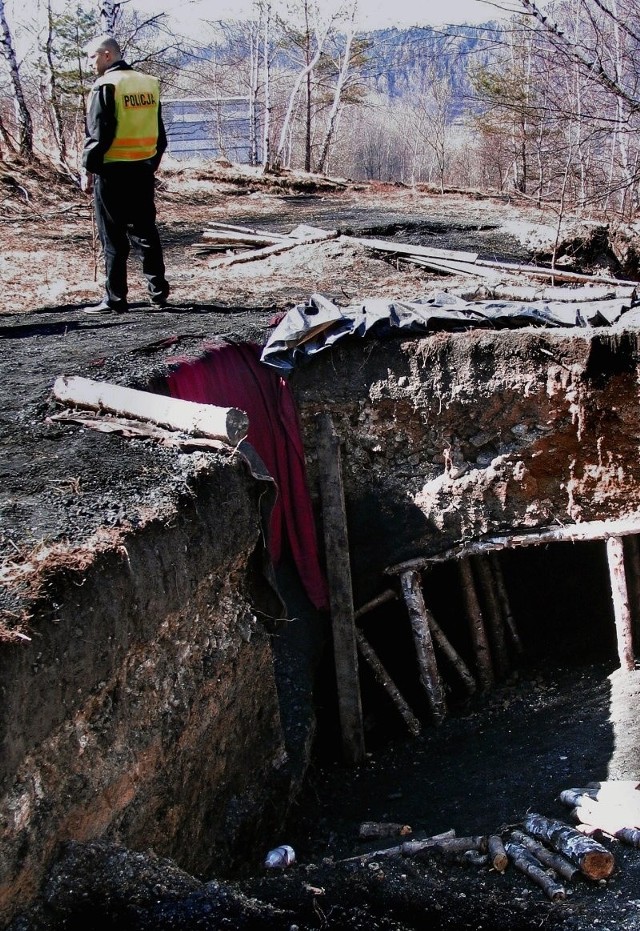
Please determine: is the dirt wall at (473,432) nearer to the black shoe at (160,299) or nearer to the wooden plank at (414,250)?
the black shoe at (160,299)

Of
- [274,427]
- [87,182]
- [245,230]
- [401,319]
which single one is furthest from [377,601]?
[245,230]

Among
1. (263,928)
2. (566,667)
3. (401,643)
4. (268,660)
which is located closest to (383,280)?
(401,643)

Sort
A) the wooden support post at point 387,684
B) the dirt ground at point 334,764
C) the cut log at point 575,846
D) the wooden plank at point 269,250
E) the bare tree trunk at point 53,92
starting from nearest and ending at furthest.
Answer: the dirt ground at point 334,764
the cut log at point 575,846
the wooden support post at point 387,684
the wooden plank at point 269,250
the bare tree trunk at point 53,92

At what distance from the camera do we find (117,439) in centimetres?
460

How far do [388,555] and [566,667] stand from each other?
1.77 metres

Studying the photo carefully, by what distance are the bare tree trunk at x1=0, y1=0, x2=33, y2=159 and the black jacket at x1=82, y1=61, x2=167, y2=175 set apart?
318 inches

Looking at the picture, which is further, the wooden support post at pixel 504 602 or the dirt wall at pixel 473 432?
the wooden support post at pixel 504 602

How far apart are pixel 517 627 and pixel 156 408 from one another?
14.7 feet

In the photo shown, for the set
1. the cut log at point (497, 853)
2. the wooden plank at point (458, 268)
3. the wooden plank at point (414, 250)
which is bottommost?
the cut log at point (497, 853)

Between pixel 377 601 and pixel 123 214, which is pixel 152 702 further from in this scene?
pixel 123 214

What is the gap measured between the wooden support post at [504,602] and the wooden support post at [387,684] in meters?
1.33

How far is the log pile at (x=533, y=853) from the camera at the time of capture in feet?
12.6

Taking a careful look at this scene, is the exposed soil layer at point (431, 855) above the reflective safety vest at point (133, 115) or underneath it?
underneath

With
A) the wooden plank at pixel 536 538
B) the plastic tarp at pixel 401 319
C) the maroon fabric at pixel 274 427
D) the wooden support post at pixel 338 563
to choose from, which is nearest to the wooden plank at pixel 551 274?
the plastic tarp at pixel 401 319
